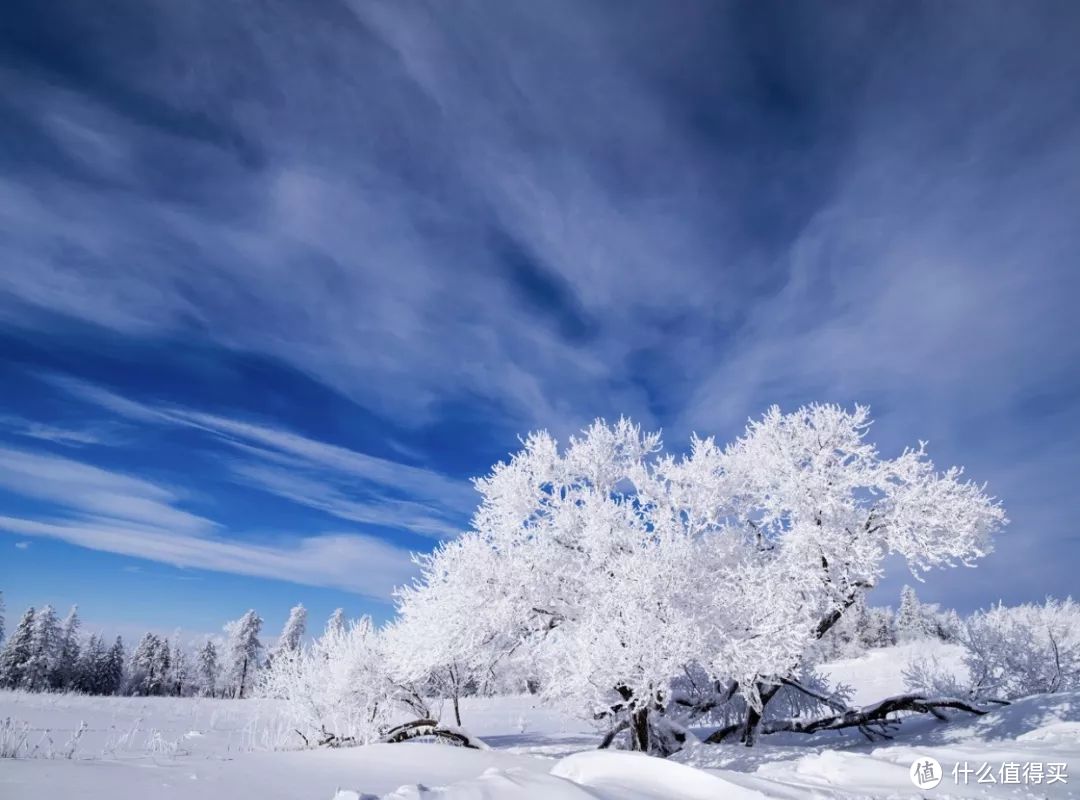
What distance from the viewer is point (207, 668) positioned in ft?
250

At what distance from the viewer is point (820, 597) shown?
1518 cm

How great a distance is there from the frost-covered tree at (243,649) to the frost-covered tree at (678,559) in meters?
66.4

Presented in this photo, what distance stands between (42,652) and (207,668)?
87.1 feet

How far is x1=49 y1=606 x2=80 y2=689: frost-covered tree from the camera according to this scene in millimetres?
57781

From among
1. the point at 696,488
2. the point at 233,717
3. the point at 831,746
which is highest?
the point at 696,488

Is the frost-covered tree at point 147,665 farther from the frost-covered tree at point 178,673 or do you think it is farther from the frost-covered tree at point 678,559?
the frost-covered tree at point 678,559

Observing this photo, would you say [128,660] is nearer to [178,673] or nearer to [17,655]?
[178,673]

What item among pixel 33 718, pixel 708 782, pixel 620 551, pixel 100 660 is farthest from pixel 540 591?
pixel 100 660

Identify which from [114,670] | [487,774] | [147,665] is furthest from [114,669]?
[487,774]

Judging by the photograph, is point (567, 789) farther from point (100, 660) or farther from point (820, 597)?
point (100, 660)

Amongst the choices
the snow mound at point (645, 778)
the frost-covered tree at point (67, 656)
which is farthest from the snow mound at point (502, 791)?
the frost-covered tree at point (67, 656)

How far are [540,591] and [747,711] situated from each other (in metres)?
8.13

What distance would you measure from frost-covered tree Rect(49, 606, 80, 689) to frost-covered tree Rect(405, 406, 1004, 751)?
6656cm

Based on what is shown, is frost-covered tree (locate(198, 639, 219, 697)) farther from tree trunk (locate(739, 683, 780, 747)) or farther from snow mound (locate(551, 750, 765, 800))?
snow mound (locate(551, 750, 765, 800))
